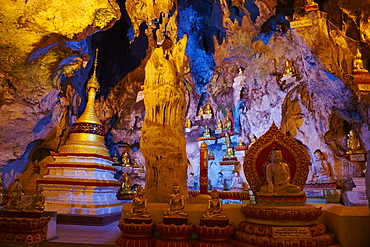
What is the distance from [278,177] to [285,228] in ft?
2.84

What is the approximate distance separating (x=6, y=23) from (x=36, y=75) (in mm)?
2101

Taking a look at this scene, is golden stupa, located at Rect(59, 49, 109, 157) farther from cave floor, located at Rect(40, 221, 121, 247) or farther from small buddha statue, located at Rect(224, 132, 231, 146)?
small buddha statue, located at Rect(224, 132, 231, 146)

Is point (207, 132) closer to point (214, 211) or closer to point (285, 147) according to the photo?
point (285, 147)

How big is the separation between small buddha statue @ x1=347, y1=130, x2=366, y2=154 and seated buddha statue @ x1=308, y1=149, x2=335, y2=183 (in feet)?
3.90

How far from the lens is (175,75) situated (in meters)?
6.86

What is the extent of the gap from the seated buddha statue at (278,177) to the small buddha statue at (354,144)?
7572mm

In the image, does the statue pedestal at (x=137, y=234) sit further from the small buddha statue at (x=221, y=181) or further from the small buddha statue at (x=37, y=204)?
the small buddha statue at (x=221, y=181)

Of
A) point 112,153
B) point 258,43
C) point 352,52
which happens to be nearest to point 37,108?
point 112,153

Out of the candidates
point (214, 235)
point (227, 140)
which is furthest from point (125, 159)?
point (214, 235)

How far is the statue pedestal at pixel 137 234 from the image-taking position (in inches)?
169

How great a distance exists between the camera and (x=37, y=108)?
35.7 ft

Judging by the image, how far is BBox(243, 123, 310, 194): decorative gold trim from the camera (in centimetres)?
494

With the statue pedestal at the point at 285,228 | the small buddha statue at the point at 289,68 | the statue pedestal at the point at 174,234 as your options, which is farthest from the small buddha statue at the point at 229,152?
the statue pedestal at the point at 174,234

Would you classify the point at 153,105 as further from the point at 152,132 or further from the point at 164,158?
the point at 164,158
